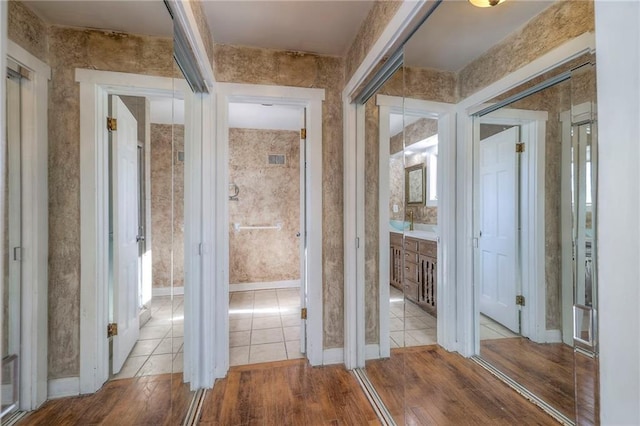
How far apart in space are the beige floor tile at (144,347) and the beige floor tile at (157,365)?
0.04 meters

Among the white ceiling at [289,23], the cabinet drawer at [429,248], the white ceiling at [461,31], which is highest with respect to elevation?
the white ceiling at [289,23]

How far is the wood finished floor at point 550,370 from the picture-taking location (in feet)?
2.22

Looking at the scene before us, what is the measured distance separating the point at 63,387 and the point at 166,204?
33.1 inches

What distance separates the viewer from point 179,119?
1508mm

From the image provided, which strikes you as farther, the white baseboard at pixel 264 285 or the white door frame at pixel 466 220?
the white baseboard at pixel 264 285

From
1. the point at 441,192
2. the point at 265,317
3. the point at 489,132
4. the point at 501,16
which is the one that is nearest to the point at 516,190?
the point at 489,132

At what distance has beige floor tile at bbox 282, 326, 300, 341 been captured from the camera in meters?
2.71

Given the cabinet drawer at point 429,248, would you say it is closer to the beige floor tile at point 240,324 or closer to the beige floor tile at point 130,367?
the beige floor tile at point 130,367

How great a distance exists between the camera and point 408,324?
5.76 ft

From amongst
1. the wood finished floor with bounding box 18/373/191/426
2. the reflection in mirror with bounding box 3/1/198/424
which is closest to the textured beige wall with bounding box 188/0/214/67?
the reflection in mirror with bounding box 3/1/198/424

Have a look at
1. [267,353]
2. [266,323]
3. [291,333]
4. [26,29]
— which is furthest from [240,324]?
[26,29]

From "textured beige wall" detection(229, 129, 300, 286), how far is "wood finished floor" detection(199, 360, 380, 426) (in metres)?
2.31

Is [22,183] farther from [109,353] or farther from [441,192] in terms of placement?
[441,192]

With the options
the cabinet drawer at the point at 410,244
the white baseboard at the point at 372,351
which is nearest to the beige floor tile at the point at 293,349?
the white baseboard at the point at 372,351
